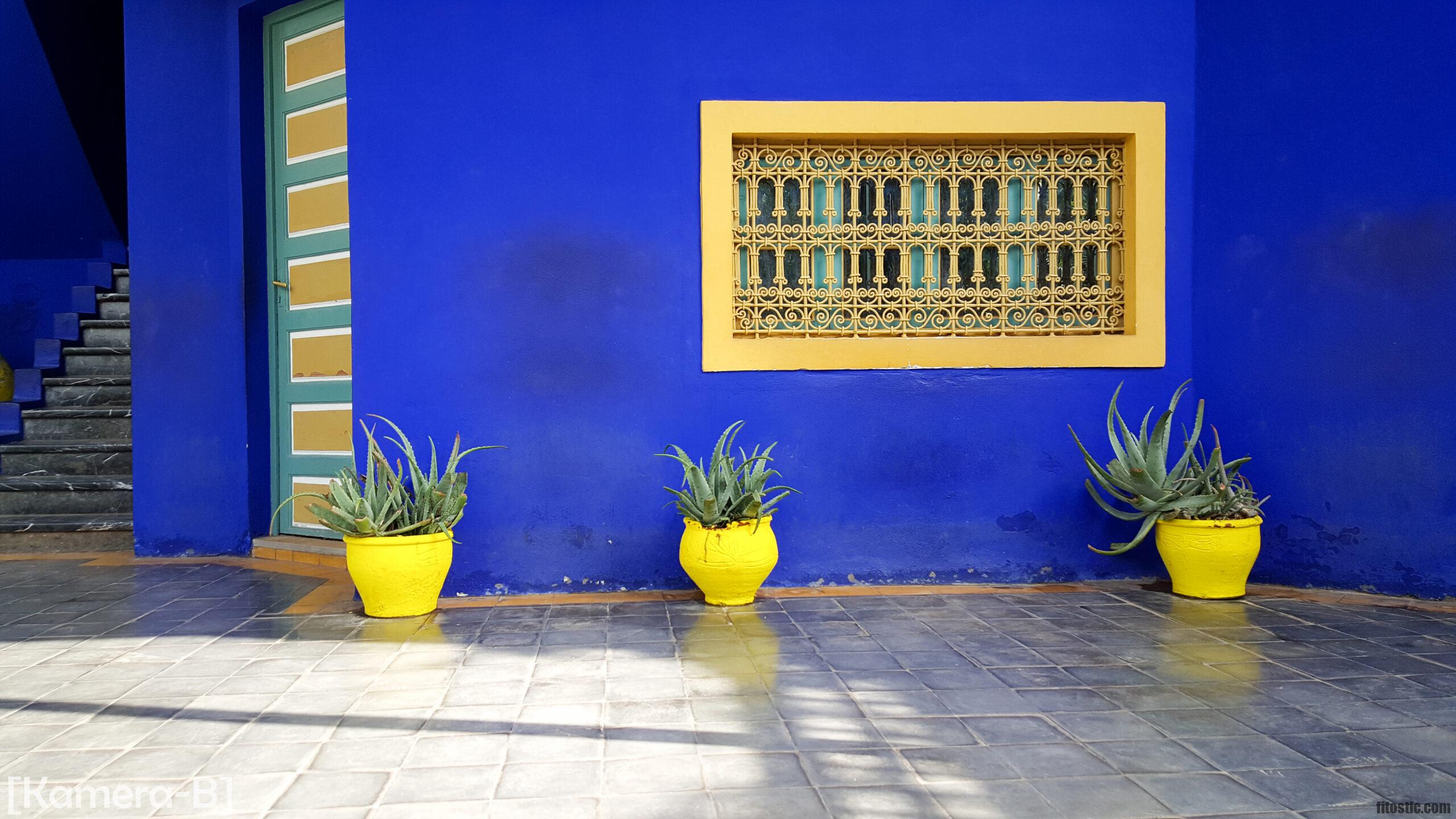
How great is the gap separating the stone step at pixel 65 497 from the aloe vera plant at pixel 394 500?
Result: 10.6 feet

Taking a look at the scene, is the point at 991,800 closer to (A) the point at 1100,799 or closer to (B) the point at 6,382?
(A) the point at 1100,799

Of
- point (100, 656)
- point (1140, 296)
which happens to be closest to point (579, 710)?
point (100, 656)

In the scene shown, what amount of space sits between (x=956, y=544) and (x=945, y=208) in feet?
5.85

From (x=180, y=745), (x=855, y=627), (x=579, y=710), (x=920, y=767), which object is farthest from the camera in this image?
(x=855, y=627)

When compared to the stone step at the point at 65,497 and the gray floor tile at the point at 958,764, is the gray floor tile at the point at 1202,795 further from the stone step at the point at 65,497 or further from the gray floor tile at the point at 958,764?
the stone step at the point at 65,497

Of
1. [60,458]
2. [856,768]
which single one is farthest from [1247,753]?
[60,458]

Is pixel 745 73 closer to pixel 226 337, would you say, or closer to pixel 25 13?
pixel 226 337

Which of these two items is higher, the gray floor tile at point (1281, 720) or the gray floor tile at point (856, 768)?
the gray floor tile at point (856, 768)

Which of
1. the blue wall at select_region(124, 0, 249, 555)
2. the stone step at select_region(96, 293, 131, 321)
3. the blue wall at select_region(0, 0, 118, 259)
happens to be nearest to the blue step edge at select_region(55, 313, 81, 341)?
the stone step at select_region(96, 293, 131, 321)

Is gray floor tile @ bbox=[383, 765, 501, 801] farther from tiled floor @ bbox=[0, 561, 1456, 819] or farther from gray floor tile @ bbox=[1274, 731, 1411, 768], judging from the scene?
gray floor tile @ bbox=[1274, 731, 1411, 768]

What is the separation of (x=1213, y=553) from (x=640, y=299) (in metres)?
3.01

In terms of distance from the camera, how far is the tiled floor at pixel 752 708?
2.24m

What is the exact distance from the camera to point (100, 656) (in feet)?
11.5

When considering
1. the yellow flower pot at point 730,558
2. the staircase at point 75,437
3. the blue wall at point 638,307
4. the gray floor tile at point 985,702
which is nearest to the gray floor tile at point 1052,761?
the gray floor tile at point 985,702
